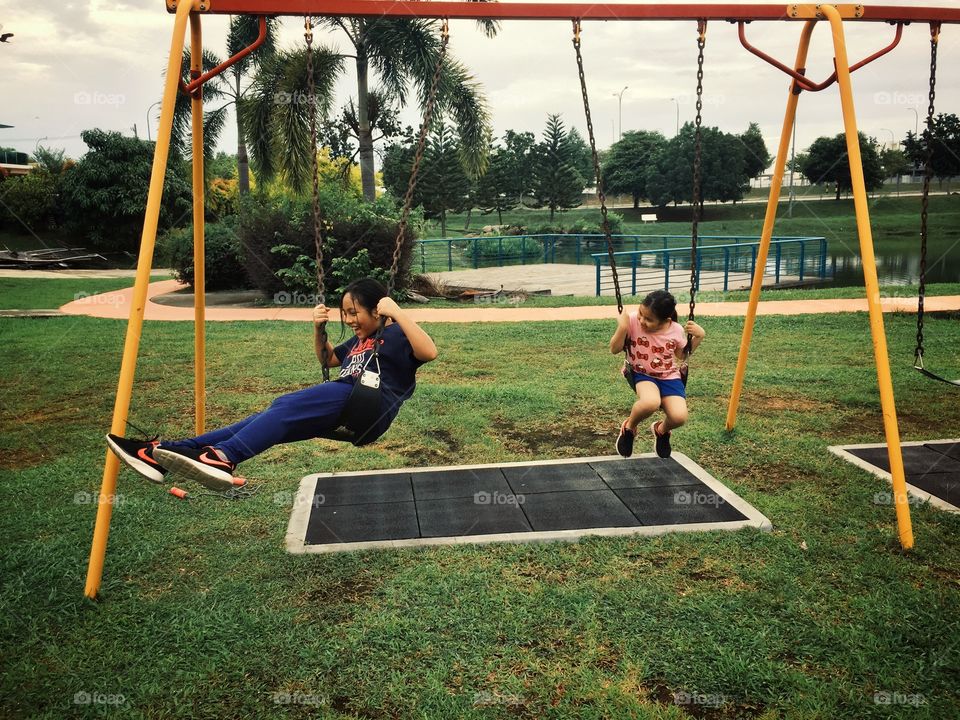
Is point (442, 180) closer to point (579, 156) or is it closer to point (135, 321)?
point (579, 156)

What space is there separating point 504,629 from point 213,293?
16.3 metres

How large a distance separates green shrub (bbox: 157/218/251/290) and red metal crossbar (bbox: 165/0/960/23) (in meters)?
13.4

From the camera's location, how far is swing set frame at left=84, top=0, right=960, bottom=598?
13.3 feet

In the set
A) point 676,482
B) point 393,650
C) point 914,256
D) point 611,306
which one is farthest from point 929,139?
point 914,256

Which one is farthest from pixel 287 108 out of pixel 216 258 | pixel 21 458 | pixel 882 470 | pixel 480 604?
pixel 480 604

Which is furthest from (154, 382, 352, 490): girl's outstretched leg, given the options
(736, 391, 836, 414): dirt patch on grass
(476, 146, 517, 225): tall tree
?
(476, 146, 517, 225): tall tree

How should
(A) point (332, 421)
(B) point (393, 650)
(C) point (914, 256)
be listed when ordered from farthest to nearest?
1. (C) point (914, 256)
2. (A) point (332, 421)
3. (B) point (393, 650)

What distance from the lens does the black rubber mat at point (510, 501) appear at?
4727 mm

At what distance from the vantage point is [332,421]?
13.3 feet

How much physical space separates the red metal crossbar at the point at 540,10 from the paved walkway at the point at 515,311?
26.9 feet

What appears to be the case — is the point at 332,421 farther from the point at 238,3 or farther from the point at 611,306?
the point at 611,306

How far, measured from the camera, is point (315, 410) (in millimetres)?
3979

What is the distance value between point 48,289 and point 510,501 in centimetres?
1755

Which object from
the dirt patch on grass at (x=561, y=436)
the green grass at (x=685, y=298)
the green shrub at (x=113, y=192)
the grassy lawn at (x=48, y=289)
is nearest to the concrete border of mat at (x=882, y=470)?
the dirt patch on grass at (x=561, y=436)
